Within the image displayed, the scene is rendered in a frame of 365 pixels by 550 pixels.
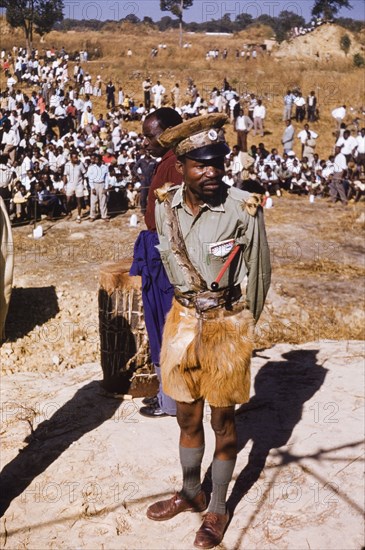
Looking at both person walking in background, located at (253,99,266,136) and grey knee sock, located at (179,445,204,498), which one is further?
person walking in background, located at (253,99,266,136)

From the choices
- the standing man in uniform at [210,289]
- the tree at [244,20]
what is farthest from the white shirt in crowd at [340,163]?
the tree at [244,20]

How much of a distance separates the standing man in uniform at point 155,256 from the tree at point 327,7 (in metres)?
46.7

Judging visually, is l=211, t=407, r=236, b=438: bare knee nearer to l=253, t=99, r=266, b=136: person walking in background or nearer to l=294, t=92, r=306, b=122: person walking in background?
l=253, t=99, r=266, b=136: person walking in background

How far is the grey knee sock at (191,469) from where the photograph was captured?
3.85 meters

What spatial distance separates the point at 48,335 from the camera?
9320 millimetres

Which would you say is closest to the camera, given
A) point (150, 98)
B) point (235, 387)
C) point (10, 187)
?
point (235, 387)

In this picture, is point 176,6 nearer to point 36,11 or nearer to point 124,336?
point 36,11

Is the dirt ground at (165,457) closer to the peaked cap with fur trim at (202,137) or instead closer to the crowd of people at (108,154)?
the peaked cap with fur trim at (202,137)

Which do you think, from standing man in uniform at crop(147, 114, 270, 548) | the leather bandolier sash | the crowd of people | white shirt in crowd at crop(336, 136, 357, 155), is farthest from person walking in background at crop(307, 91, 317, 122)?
the leather bandolier sash

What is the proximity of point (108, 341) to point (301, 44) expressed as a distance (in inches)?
1653

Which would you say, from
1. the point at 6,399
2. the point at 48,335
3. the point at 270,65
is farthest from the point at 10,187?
the point at 270,65

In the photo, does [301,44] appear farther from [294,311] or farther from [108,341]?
[108,341]

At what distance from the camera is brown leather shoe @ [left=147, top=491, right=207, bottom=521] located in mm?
3943

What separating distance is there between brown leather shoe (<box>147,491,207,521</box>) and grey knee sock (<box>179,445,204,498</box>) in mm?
38
